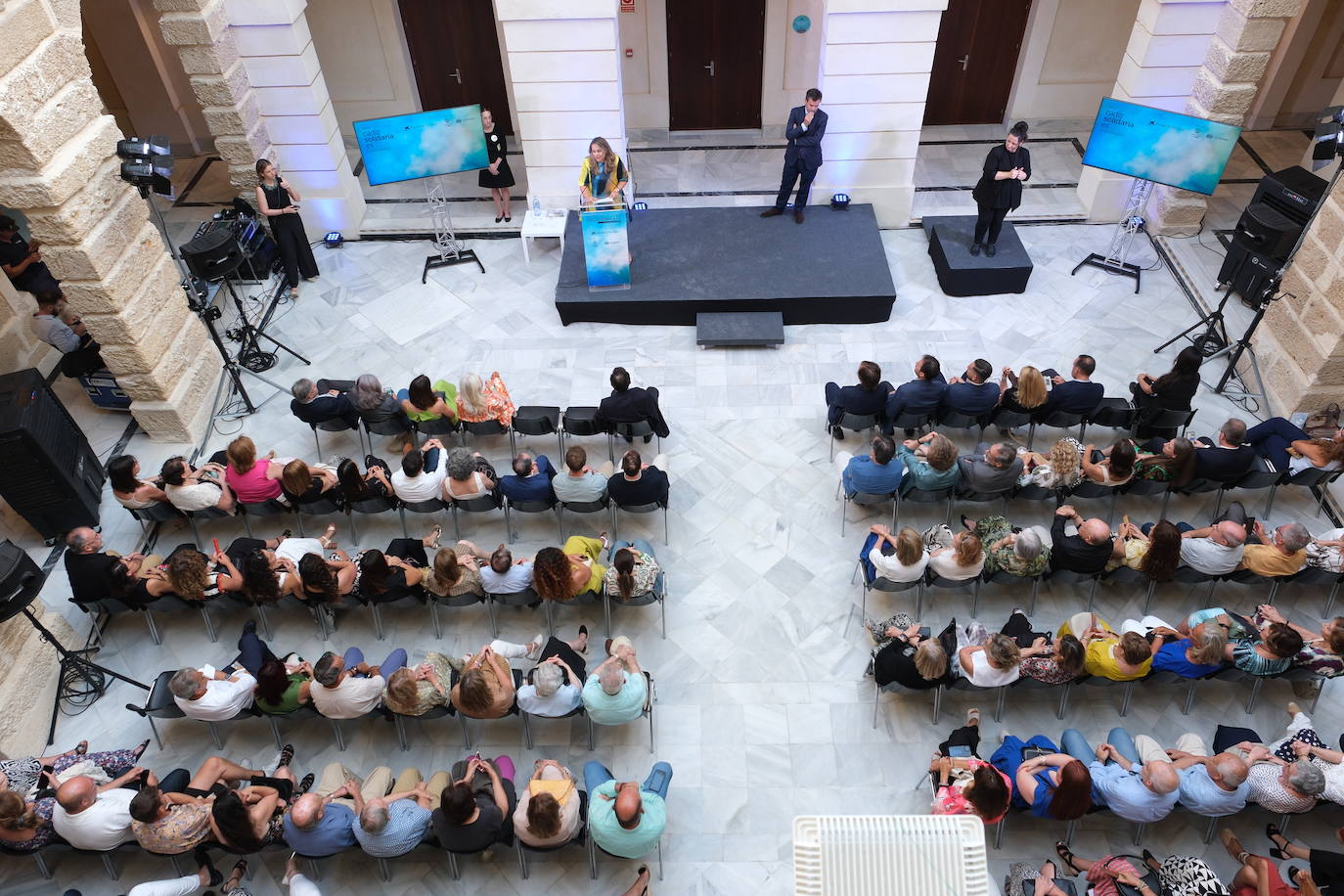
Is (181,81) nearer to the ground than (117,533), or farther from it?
farther from it

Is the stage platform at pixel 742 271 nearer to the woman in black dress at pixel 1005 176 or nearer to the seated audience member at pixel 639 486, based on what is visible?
the woman in black dress at pixel 1005 176

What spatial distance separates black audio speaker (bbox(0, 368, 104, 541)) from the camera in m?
7.07

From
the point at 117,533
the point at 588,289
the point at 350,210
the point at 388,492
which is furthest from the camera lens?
the point at 350,210

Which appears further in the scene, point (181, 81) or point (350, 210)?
point (181, 81)

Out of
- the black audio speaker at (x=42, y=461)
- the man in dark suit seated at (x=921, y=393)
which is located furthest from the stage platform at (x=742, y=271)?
the black audio speaker at (x=42, y=461)

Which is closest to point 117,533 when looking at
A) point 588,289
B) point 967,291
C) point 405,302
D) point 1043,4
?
point 405,302

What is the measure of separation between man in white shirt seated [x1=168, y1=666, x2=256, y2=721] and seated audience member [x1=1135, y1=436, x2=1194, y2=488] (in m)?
6.36

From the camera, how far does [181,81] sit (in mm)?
12039

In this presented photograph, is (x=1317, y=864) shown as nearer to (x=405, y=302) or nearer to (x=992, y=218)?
(x=992, y=218)

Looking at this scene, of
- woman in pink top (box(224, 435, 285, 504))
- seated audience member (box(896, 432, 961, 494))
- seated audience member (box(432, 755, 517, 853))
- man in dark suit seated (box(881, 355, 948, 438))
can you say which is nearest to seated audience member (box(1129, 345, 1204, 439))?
man in dark suit seated (box(881, 355, 948, 438))

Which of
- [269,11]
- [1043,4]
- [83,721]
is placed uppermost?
[269,11]

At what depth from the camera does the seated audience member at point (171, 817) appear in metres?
5.06

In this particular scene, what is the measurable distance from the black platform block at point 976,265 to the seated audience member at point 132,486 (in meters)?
7.40

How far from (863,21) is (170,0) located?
21.7 feet
